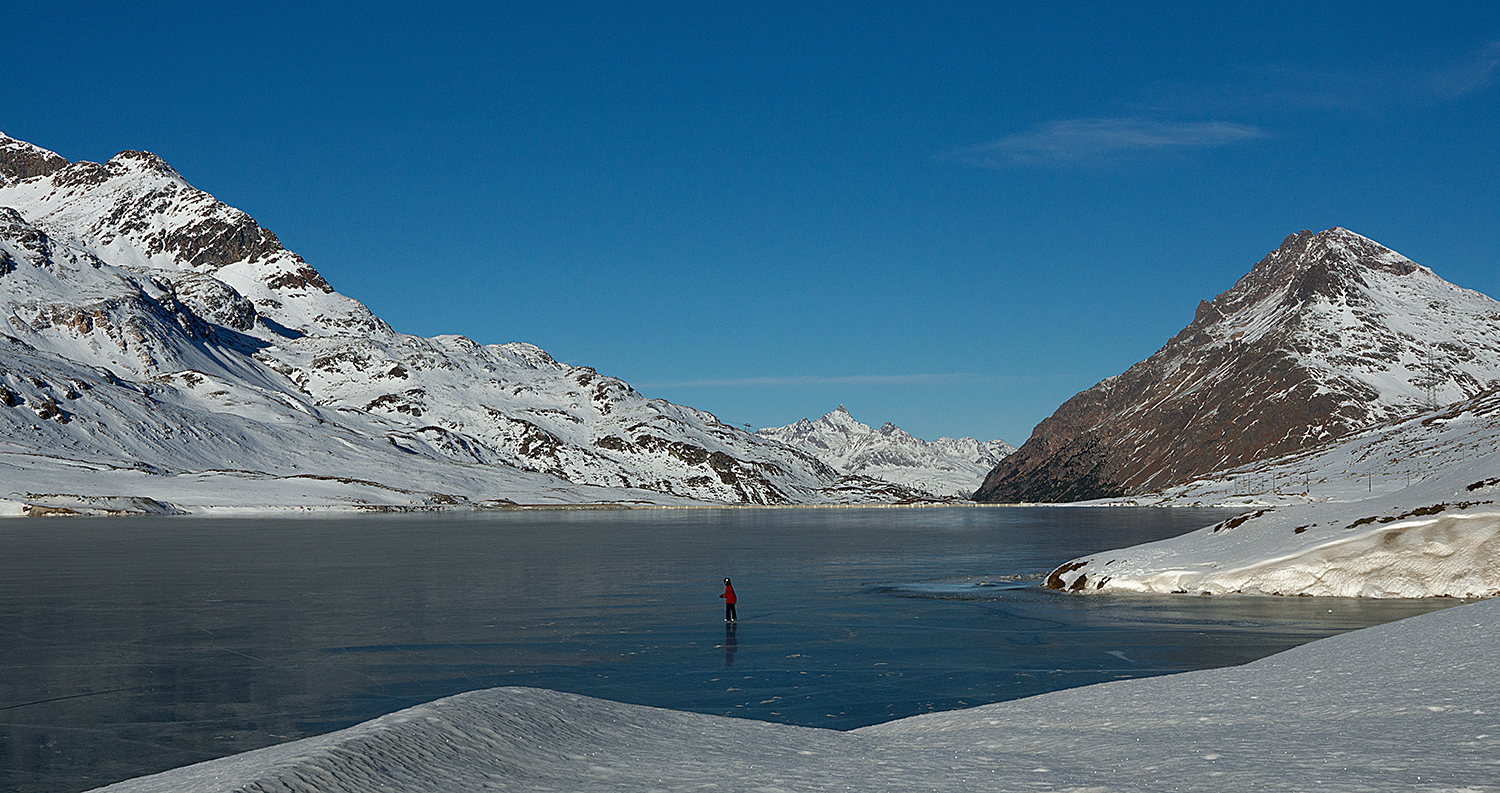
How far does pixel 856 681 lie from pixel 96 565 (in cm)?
5357

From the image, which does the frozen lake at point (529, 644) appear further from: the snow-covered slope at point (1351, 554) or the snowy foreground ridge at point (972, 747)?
the snowy foreground ridge at point (972, 747)

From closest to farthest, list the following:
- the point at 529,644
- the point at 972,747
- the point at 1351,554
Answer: the point at 972,747 < the point at 529,644 < the point at 1351,554

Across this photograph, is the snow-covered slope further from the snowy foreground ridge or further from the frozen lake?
the snowy foreground ridge

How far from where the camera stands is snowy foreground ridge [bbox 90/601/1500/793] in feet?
35.3

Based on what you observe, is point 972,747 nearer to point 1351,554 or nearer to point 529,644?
point 529,644

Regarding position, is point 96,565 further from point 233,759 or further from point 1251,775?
point 1251,775

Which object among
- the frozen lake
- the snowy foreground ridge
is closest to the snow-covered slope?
the frozen lake

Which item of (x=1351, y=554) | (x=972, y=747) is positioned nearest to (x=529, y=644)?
(x=972, y=747)

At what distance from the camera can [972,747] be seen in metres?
13.8

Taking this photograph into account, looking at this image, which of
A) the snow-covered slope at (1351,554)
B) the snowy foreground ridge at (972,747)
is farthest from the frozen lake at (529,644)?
the snowy foreground ridge at (972,747)

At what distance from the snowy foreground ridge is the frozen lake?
5.44 m

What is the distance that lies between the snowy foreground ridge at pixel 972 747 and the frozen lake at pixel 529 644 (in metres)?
5.44

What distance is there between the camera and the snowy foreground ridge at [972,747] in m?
10.8

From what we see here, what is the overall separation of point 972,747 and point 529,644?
64.1 feet
